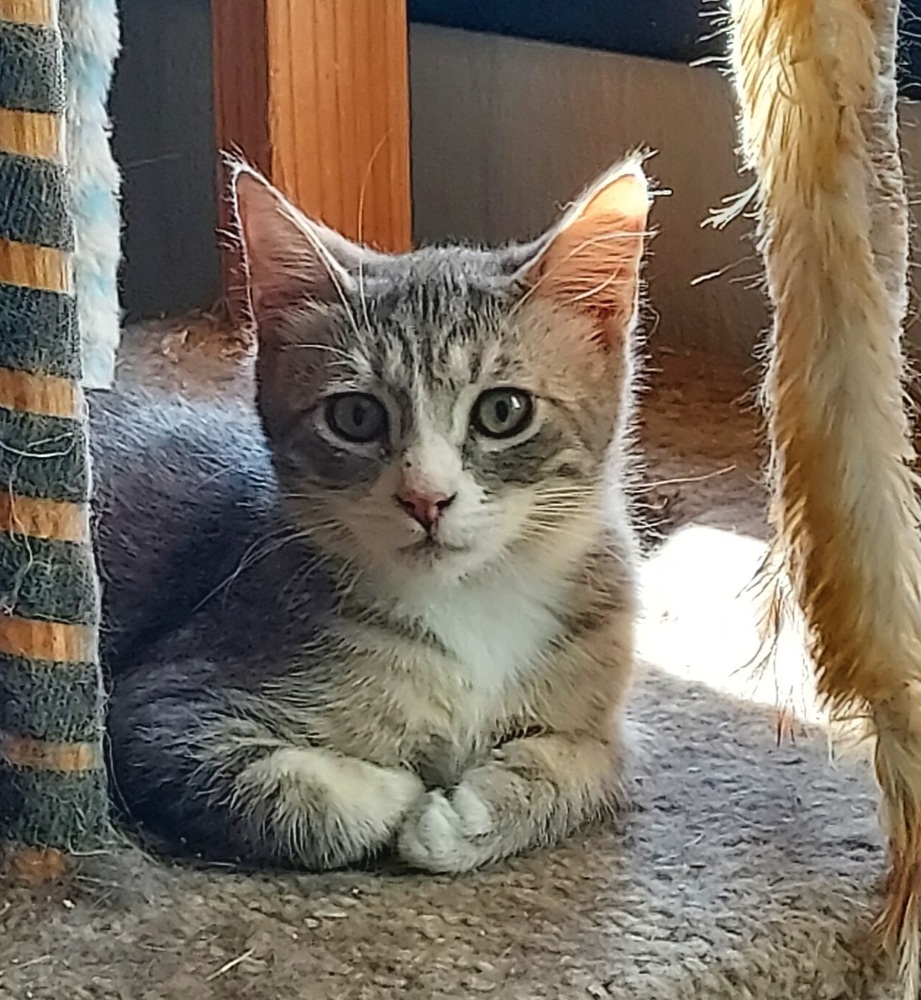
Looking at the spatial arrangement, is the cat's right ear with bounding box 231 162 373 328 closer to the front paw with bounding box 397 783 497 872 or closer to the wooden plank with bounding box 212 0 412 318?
the front paw with bounding box 397 783 497 872

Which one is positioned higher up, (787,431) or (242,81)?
(242,81)

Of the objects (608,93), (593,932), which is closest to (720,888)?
(593,932)

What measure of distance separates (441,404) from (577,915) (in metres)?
0.29

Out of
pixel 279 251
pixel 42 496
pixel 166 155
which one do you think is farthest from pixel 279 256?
pixel 166 155

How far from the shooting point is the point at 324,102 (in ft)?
5.48

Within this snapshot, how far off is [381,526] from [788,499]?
0.22 meters

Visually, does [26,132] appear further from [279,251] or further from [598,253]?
[598,253]

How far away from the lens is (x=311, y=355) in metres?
0.99

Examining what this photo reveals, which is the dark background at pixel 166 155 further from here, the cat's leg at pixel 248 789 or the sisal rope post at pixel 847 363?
the sisal rope post at pixel 847 363

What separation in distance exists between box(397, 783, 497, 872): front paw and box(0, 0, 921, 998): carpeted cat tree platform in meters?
0.04

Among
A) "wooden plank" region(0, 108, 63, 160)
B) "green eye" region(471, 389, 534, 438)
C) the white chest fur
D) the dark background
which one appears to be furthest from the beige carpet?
the dark background

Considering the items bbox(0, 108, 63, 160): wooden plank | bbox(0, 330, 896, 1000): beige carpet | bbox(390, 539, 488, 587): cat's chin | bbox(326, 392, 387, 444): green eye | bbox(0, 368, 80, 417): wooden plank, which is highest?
bbox(0, 108, 63, 160): wooden plank

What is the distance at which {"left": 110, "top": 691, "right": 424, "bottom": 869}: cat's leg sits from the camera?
930 millimetres

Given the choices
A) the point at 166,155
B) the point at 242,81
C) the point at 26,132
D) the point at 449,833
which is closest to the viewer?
the point at 26,132
